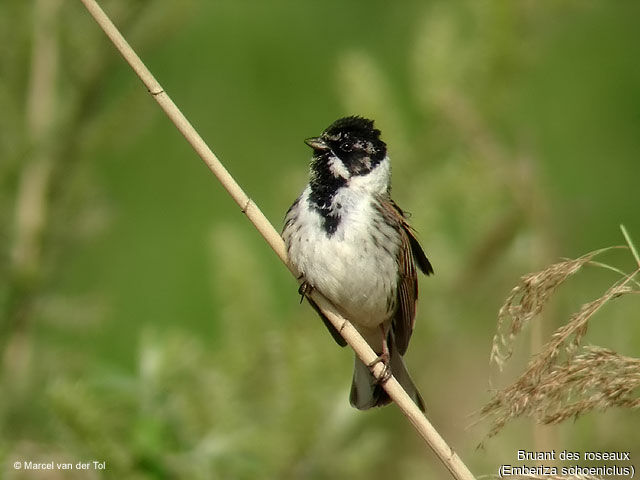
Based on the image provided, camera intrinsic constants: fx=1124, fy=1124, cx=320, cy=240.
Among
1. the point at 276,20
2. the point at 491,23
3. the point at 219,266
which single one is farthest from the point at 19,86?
the point at 276,20

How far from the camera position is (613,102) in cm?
691

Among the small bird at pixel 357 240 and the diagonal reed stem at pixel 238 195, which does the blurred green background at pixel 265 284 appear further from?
the diagonal reed stem at pixel 238 195

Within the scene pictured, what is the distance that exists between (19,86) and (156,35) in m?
0.50

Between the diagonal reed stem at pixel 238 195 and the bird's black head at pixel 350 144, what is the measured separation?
72cm

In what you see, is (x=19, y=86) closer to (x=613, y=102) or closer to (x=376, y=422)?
(x=376, y=422)

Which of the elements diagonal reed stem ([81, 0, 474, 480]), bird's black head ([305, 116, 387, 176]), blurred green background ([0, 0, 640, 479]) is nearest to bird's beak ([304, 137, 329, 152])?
bird's black head ([305, 116, 387, 176])

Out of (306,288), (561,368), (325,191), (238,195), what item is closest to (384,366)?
Answer: (306,288)

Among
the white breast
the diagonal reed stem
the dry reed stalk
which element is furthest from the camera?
the white breast

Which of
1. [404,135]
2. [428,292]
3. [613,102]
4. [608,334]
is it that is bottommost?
[613,102]

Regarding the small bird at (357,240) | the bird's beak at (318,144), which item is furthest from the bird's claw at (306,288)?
the bird's beak at (318,144)

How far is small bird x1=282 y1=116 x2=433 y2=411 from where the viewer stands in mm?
3053

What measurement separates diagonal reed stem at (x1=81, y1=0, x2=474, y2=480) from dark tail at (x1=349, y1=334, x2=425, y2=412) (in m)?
0.69

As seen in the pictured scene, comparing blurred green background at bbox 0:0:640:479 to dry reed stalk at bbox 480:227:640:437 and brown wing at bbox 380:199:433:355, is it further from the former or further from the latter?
dry reed stalk at bbox 480:227:640:437

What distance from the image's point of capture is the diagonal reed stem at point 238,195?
215 centimetres
